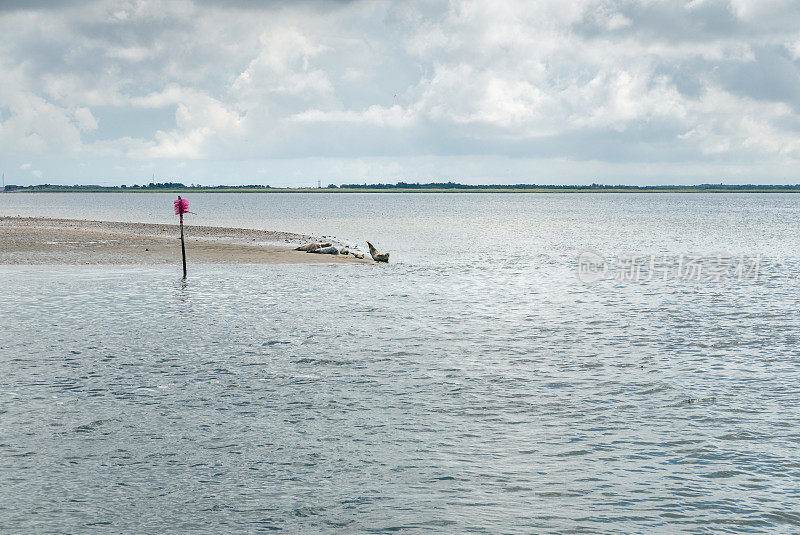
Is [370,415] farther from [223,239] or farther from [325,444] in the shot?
[223,239]

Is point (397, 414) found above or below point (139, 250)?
below

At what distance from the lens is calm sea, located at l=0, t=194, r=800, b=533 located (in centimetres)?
1010

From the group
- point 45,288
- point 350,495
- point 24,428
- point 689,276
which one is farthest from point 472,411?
point 689,276

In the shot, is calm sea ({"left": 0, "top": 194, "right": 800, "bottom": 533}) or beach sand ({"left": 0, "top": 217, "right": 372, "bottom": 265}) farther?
beach sand ({"left": 0, "top": 217, "right": 372, "bottom": 265})

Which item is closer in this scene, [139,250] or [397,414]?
[397,414]

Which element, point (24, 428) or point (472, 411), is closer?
point (24, 428)

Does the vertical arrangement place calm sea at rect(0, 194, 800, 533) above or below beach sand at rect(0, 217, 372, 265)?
below

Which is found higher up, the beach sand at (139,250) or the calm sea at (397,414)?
the beach sand at (139,250)

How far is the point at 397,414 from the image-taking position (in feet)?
47.6

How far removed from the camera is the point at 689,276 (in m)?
42.5

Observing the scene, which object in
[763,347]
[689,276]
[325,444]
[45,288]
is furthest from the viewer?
[689,276]

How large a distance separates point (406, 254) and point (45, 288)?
98.1 ft

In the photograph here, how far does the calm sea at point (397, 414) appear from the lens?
33.1ft

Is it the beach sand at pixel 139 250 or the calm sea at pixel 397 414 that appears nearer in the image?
the calm sea at pixel 397 414
